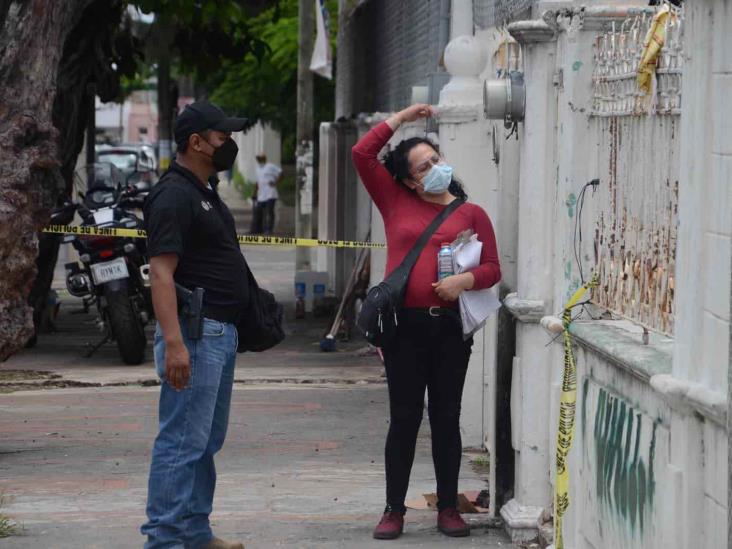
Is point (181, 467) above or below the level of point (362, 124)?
below

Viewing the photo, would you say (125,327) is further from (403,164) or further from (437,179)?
(437,179)

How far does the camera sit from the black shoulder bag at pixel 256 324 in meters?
6.23

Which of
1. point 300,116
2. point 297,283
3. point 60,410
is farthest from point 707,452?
point 300,116

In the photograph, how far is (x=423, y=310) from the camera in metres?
6.51

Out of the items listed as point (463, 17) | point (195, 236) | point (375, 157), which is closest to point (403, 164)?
point (375, 157)

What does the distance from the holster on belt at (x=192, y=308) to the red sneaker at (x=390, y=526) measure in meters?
1.35

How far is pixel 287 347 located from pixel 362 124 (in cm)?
252

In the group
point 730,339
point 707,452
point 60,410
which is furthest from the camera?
point 60,410

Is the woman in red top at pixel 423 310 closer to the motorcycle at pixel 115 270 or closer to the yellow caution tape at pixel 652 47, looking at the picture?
the yellow caution tape at pixel 652 47

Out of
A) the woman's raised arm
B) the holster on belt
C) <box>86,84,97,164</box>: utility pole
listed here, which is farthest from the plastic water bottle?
<box>86,84,97,164</box>: utility pole

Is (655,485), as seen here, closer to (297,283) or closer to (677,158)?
(677,158)

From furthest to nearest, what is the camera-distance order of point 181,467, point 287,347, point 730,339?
point 287,347, point 181,467, point 730,339

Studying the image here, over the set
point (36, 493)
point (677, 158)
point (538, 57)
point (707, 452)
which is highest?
point (538, 57)

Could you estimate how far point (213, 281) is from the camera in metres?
6.03
